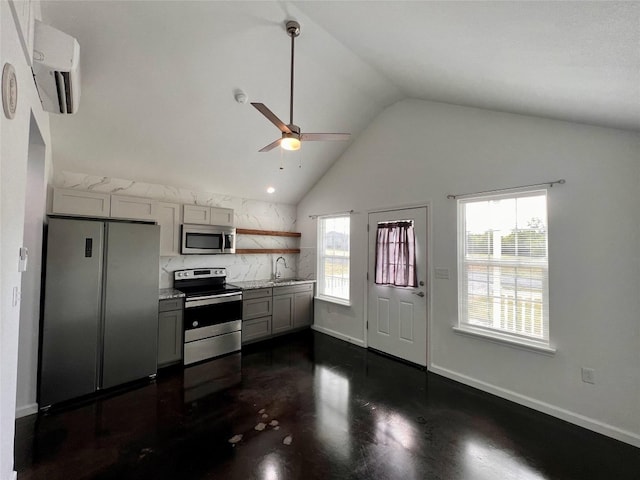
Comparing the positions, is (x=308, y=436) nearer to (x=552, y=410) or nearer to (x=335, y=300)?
(x=552, y=410)

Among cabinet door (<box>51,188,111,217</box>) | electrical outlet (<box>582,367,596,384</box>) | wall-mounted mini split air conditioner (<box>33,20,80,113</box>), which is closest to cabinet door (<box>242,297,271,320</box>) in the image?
cabinet door (<box>51,188,111,217</box>)

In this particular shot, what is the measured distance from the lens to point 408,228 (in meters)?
3.67

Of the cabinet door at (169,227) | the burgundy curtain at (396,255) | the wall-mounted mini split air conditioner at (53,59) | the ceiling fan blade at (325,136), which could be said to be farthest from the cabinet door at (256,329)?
the wall-mounted mini split air conditioner at (53,59)

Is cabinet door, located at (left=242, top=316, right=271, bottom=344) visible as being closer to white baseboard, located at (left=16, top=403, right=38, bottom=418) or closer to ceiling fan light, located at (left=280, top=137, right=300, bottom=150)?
white baseboard, located at (left=16, top=403, right=38, bottom=418)

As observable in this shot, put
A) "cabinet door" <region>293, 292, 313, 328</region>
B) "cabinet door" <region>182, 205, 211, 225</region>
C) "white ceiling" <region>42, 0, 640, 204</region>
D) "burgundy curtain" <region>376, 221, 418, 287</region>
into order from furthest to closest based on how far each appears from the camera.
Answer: "cabinet door" <region>293, 292, 313, 328</region> < "cabinet door" <region>182, 205, 211, 225</region> < "burgundy curtain" <region>376, 221, 418, 287</region> < "white ceiling" <region>42, 0, 640, 204</region>

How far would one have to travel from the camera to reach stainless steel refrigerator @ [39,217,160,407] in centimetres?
257

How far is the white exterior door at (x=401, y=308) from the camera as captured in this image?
138 inches

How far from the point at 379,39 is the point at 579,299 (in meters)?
2.88

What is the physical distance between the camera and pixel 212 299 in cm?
370

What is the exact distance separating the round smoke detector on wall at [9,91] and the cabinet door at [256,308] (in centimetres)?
321

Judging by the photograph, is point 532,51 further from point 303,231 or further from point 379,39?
point 303,231

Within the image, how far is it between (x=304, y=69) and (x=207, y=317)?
330cm

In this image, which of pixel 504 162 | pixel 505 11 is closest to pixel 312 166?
pixel 504 162

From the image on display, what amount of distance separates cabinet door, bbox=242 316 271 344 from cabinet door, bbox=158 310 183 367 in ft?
2.99
